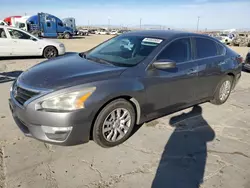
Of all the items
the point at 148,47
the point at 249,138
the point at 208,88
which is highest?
the point at 148,47

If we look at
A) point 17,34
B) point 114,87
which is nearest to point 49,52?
point 17,34

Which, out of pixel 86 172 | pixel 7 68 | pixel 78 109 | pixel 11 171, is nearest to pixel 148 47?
pixel 78 109

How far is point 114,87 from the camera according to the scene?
3090 millimetres

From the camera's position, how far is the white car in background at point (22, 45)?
10.1 m

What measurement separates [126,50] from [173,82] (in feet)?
3.19

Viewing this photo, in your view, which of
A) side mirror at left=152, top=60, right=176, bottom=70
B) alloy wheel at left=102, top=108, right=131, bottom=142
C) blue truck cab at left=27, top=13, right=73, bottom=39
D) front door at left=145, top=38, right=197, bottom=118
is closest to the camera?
alloy wheel at left=102, top=108, right=131, bottom=142

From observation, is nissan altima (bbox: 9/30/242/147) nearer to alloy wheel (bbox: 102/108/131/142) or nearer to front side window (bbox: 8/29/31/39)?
alloy wheel (bbox: 102/108/131/142)

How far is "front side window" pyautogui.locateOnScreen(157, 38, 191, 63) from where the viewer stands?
3768 millimetres

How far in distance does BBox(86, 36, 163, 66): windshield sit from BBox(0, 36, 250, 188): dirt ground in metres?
1.18

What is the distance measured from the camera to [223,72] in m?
4.95

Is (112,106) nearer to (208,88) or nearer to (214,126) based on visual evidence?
(214,126)

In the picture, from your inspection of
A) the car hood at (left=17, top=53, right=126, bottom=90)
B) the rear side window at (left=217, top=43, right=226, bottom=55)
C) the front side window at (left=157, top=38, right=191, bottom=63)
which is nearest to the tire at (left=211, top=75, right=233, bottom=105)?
the rear side window at (left=217, top=43, right=226, bottom=55)

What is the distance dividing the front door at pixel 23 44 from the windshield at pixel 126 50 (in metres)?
7.20

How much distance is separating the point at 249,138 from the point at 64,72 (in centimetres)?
312
